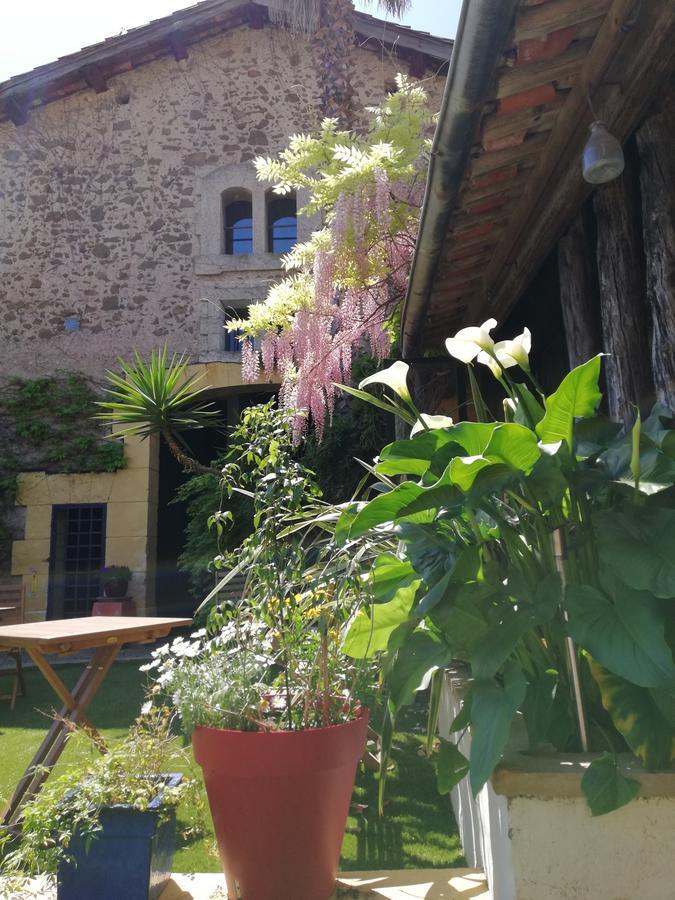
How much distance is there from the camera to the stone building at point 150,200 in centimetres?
860

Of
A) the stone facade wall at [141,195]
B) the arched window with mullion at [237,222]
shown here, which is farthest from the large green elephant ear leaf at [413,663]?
the arched window with mullion at [237,222]

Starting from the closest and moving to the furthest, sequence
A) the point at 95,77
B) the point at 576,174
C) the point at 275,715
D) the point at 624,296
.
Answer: the point at 275,715
the point at 624,296
the point at 576,174
the point at 95,77

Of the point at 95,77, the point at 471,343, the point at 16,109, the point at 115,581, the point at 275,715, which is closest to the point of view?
the point at 471,343

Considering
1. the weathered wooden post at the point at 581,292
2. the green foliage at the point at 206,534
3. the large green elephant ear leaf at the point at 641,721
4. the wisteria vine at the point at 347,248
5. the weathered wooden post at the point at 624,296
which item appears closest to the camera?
the large green elephant ear leaf at the point at 641,721

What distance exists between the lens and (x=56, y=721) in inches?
104

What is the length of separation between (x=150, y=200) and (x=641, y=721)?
9.05 m

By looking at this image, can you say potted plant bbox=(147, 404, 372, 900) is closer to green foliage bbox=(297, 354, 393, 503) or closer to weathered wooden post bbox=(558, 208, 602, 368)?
weathered wooden post bbox=(558, 208, 602, 368)

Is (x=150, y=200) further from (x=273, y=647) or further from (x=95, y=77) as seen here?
(x=273, y=647)

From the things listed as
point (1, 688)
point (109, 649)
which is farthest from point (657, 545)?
point (1, 688)

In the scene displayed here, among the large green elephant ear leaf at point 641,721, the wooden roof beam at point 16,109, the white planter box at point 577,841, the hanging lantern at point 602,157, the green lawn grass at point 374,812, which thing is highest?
the wooden roof beam at point 16,109

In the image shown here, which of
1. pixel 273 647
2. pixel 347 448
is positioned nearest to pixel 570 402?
pixel 273 647

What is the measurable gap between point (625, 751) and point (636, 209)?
1662 millimetres

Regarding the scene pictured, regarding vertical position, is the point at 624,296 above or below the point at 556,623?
above

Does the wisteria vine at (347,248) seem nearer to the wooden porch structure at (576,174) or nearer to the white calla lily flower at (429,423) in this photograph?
the wooden porch structure at (576,174)
